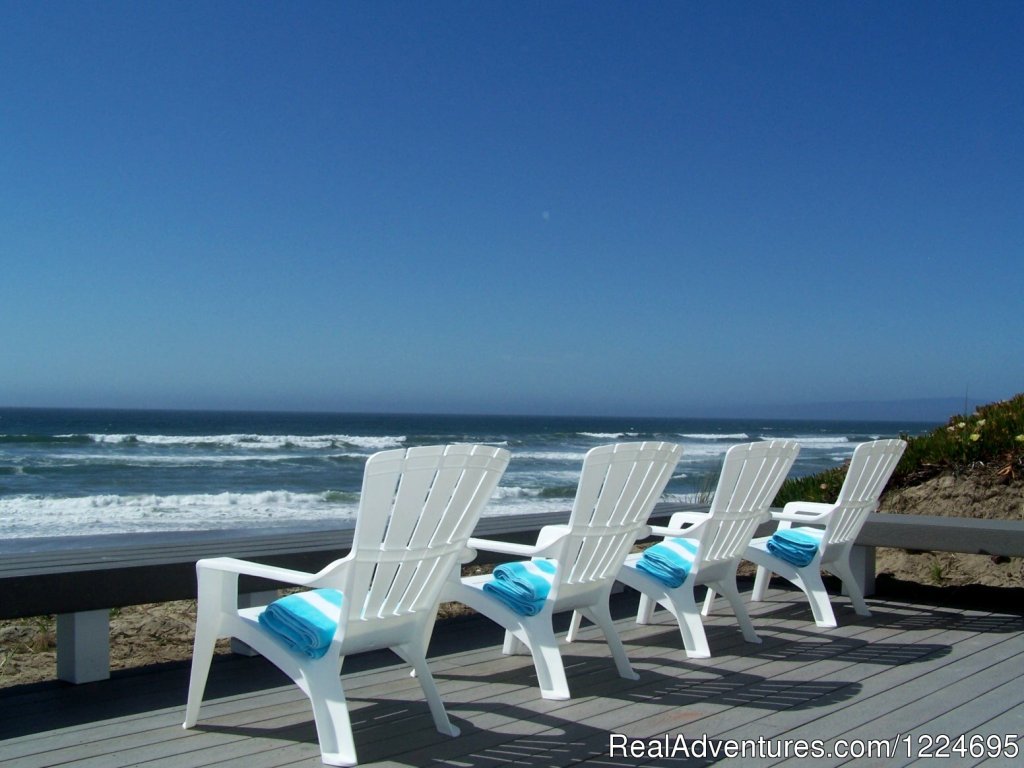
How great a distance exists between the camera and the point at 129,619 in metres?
4.69

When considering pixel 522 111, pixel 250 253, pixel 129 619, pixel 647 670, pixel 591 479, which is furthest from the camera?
pixel 250 253

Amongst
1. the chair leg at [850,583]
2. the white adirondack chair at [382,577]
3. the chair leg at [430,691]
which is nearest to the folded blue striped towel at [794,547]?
the chair leg at [850,583]

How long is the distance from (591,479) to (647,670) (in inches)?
37.0

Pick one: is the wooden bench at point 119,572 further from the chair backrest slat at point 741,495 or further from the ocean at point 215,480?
the ocean at point 215,480

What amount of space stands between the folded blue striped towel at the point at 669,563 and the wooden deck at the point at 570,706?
0.35 meters

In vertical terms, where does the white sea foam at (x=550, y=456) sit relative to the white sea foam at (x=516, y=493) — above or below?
above

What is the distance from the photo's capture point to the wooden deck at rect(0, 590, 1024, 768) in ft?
8.77

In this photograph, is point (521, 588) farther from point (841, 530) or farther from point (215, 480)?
point (215, 480)

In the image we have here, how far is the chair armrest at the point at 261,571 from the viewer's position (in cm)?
265

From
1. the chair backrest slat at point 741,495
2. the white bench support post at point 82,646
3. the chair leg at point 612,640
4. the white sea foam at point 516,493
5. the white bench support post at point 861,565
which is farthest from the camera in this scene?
the white sea foam at point 516,493

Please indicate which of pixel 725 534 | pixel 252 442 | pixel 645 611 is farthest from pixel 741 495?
pixel 252 442

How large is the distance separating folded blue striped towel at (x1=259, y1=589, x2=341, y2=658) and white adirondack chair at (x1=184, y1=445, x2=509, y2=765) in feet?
0.08

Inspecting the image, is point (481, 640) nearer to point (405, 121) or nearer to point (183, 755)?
point (183, 755)

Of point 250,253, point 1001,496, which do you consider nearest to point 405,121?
point 250,253
